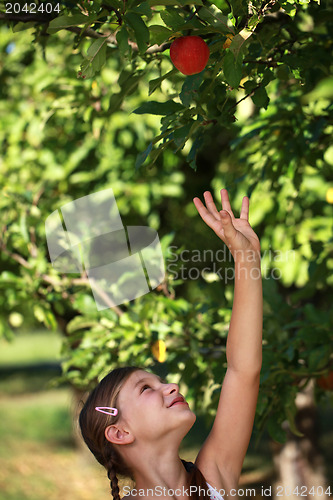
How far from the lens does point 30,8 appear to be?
1.67 m

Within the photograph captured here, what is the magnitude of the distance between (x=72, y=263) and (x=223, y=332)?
0.85 m

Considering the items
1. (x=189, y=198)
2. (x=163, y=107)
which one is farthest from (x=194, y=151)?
(x=189, y=198)

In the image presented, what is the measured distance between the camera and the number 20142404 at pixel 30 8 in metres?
1.63

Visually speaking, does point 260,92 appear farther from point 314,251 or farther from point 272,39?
point 314,251

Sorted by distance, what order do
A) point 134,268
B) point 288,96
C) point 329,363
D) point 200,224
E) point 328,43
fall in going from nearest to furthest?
point 328,43, point 329,363, point 288,96, point 134,268, point 200,224

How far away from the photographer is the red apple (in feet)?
4.72

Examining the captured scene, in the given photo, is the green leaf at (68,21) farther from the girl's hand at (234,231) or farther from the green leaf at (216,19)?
the girl's hand at (234,231)

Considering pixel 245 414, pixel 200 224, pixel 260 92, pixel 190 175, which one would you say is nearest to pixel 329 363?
pixel 245 414

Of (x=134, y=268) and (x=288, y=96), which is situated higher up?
(x=288, y=96)

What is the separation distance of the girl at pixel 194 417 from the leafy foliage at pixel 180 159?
0.38 m

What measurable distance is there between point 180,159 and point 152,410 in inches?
109

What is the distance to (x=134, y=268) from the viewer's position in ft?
9.64

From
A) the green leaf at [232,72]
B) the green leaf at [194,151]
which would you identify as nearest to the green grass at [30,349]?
the green leaf at [194,151]

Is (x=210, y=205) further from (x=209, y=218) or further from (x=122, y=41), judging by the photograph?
(x=122, y=41)
